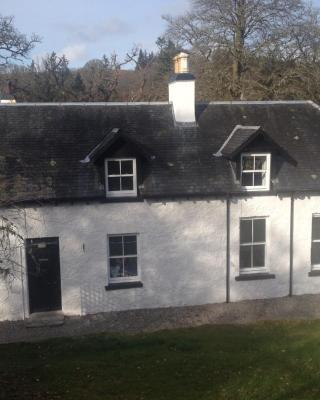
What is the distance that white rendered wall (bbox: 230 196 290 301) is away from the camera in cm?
1688

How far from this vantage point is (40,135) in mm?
16938

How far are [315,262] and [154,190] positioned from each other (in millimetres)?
7010

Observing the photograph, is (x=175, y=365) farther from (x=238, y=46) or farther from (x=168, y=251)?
(x=238, y=46)

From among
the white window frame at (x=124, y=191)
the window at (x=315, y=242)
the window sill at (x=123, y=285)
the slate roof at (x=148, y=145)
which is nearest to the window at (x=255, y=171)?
the slate roof at (x=148, y=145)

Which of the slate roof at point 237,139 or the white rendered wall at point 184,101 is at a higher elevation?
the white rendered wall at point 184,101

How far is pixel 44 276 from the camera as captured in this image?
51.4ft

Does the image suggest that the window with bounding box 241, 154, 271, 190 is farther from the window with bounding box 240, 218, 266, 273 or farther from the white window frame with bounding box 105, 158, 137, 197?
the white window frame with bounding box 105, 158, 137, 197

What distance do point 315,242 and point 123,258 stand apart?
7.36 meters

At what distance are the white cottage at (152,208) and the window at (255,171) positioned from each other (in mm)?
39

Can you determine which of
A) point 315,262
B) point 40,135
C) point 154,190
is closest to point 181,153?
point 154,190

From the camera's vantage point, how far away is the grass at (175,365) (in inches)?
382

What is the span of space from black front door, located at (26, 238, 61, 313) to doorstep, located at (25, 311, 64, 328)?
0.20 metres

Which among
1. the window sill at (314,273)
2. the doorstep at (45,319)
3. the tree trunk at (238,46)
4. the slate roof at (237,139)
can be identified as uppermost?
the tree trunk at (238,46)

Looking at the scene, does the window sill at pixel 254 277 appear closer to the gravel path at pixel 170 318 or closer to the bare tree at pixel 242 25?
the gravel path at pixel 170 318
